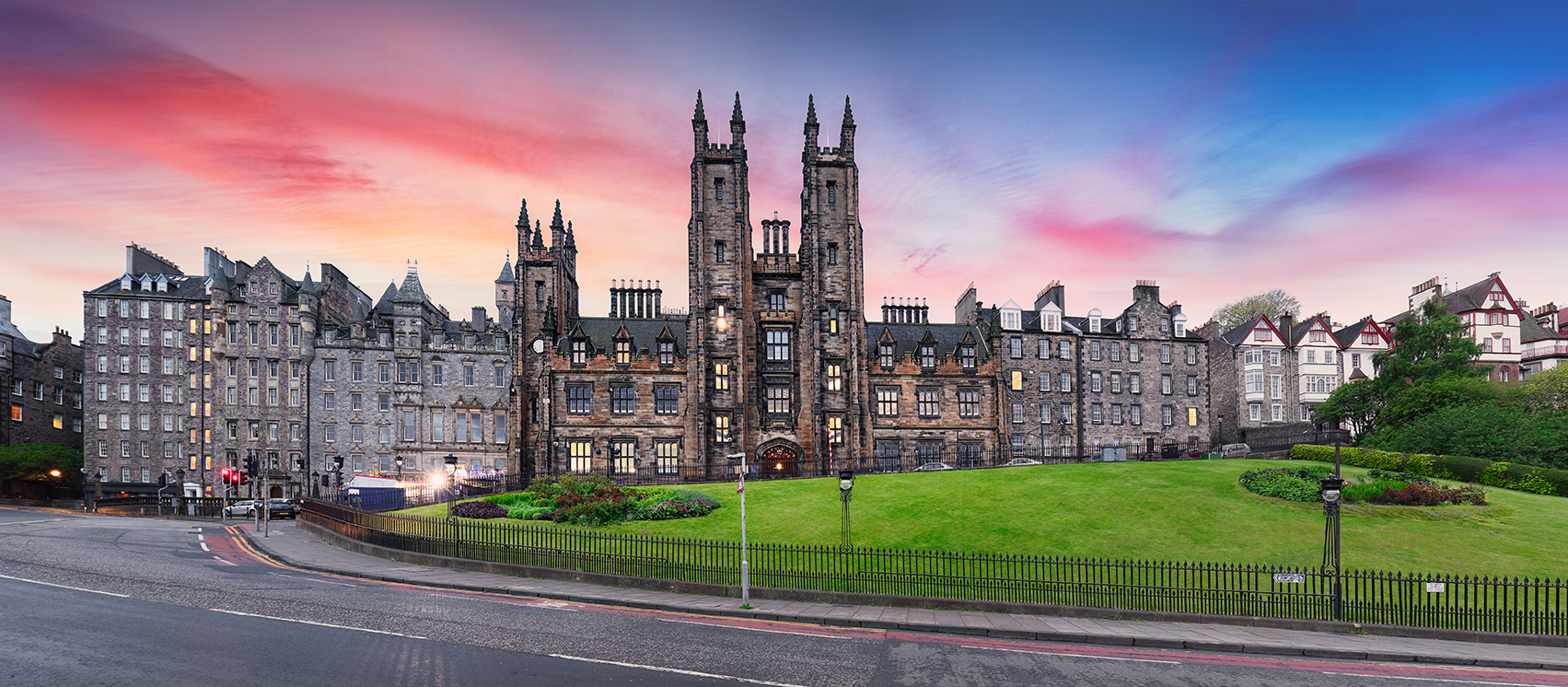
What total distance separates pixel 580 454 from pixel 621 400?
180 inches

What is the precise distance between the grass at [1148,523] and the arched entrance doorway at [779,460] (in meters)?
13.5

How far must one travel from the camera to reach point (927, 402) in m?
50.2

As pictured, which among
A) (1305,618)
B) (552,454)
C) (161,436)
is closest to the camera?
(1305,618)

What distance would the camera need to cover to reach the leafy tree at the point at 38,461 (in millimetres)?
56094

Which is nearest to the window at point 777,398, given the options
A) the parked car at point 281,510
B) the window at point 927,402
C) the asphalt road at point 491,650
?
the window at point 927,402

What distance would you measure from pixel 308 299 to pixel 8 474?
88.0 ft

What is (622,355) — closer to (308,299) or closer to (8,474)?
(308,299)

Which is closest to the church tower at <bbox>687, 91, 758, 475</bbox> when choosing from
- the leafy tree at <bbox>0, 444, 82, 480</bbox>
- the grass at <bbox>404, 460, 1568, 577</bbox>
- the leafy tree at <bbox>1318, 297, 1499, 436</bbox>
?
the grass at <bbox>404, 460, 1568, 577</bbox>

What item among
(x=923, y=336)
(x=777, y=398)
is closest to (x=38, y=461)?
(x=777, y=398)

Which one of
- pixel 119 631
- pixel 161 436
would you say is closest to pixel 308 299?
pixel 161 436

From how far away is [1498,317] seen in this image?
199 ft

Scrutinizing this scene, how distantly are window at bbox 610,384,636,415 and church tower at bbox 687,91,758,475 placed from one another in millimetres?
4331

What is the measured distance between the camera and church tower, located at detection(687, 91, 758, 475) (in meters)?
46.5

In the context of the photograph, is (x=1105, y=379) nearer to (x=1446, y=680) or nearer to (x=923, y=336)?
(x=923, y=336)
